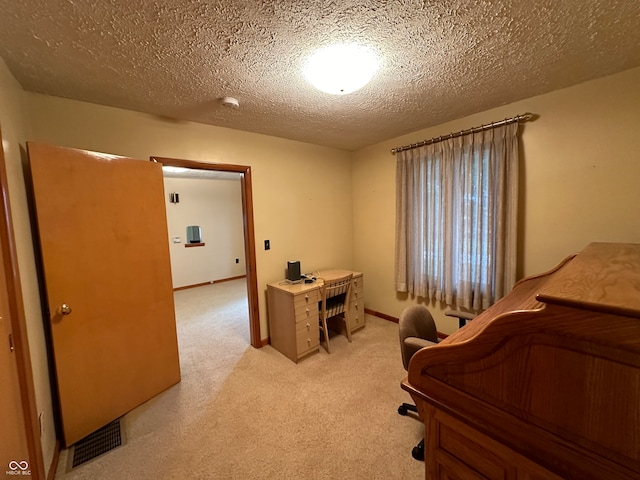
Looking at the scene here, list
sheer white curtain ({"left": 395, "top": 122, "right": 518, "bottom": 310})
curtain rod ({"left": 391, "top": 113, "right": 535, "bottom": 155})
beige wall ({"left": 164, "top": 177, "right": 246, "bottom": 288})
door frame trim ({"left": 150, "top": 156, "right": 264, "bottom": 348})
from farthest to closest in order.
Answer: beige wall ({"left": 164, "top": 177, "right": 246, "bottom": 288}) → door frame trim ({"left": 150, "top": 156, "right": 264, "bottom": 348}) → sheer white curtain ({"left": 395, "top": 122, "right": 518, "bottom": 310}) → curtain rod ({"left": 391, "top": 113, "right": 535, "bottom": 155})

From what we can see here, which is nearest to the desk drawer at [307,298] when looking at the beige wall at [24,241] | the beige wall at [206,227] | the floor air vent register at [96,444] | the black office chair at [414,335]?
the black office chair at [414,335]

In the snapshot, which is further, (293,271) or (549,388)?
(293,271)

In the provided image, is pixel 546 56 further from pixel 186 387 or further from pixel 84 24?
pixel 186 387

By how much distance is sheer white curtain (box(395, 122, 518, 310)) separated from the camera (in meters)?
2.38

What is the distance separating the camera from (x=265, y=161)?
2980mm

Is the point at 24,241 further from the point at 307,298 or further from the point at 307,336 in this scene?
the point at 307,336

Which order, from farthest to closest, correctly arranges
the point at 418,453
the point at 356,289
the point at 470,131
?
1. the point at 356,289
2. the point at 470,131
3. the point at 418,453

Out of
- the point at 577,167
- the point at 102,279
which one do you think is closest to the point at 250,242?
the point at 102,279

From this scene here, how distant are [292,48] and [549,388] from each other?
6.00 ft

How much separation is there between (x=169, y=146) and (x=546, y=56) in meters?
2.89

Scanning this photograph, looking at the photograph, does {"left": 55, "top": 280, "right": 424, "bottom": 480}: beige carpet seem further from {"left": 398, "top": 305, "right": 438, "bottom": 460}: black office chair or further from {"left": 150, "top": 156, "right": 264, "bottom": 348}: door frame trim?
{"left": 150, "top": 156, "right": 264, "bottom": 348}: door frame trim

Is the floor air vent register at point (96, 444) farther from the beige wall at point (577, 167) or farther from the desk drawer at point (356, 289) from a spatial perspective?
the beige wall at point (577, 167)

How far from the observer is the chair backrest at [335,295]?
2.85m

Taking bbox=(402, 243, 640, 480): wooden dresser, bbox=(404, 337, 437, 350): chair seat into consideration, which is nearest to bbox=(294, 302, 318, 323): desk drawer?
bbox=(404, 337, 437, 350): chair seat
